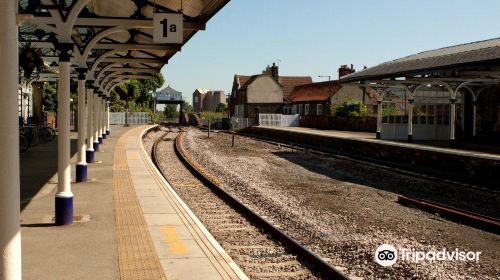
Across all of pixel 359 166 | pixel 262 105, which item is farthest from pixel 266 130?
pixel 359 166

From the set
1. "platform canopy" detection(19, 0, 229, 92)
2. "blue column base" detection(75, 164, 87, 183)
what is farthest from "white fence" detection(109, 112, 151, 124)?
"blue column base" detection(75, 164, 87, 183)

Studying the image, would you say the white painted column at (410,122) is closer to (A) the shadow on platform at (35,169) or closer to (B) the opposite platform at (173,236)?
(A) the shadow on platform at (35,169)

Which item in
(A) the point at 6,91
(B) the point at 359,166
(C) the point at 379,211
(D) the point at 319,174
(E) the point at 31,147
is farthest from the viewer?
(E) the point at 31,147

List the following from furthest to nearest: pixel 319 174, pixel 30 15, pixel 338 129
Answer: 1. pixel 338 129
2. pixel 319 174
3. pixel 30 15

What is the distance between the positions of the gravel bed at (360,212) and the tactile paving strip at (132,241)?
2.89 metres

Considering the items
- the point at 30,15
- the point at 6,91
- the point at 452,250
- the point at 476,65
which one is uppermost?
the point at 476,65

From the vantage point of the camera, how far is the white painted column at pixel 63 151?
345 inches

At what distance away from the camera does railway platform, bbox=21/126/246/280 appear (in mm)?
6285

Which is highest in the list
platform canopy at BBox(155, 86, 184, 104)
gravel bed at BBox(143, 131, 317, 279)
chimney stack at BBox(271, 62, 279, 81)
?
chimney stack at BBox(271, 62, 279, 81)

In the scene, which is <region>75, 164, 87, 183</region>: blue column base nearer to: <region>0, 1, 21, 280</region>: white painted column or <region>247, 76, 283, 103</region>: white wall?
<region>0, 1, 21, 280</region>: white painted column

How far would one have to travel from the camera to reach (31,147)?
910 inches

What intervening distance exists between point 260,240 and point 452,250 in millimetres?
3359

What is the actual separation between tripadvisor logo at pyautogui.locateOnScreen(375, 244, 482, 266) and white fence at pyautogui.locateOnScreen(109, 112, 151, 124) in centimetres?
5488

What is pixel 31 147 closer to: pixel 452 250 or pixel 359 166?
pixel 359 166
